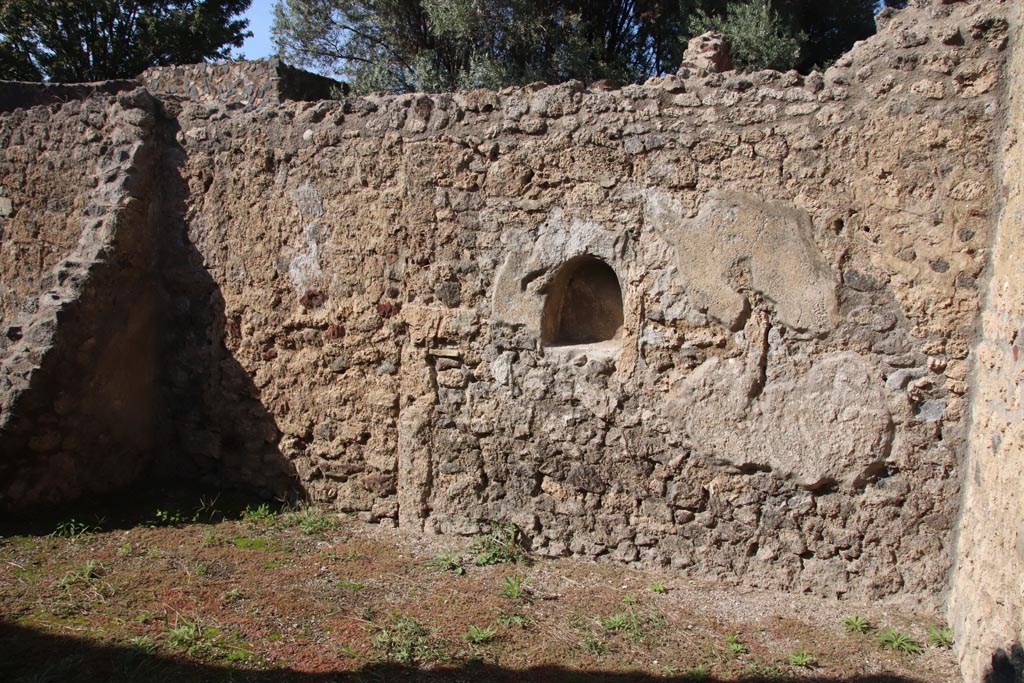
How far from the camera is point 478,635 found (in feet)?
12.6

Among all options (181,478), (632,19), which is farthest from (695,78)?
(632,19)

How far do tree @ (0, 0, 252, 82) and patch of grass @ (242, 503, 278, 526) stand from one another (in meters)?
10.5

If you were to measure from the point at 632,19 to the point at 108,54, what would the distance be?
835 centimetres

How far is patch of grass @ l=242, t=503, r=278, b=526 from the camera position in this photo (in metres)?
5.17

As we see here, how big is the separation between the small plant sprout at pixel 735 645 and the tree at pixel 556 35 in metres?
7.17

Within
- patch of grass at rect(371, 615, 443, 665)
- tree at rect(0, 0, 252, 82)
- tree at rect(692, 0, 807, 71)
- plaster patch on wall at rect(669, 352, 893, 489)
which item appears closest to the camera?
Result: patch of grass at rect(371, 615, 443, 665)

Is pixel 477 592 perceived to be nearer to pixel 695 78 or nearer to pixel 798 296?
pixel 798 296

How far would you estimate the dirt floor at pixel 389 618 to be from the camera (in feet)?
11.6

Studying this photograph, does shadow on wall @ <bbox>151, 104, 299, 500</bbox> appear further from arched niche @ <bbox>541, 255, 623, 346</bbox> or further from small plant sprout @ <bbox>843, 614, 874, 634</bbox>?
small plant sprout @ <bbox>843, 614, 874, 634</bbox>

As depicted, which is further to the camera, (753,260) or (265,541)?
(265,541)

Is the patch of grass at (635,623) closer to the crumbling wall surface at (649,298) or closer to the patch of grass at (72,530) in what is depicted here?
the crumbling wall surface at (649,298)

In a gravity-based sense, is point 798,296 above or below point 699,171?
below

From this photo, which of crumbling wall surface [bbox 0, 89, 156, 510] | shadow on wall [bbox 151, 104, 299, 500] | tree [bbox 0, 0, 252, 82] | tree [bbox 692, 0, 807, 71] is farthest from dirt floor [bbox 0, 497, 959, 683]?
tree [bbox 0, 0, 252, 82]

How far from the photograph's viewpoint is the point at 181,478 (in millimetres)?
5688
